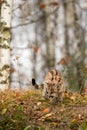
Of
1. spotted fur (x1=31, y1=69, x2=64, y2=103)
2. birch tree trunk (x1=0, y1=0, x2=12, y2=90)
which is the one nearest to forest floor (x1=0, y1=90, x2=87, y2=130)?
spotted fur (x1=31, y1=69, x2=64, y2=103)

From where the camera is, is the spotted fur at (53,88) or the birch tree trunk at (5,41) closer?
the spotted fur at (53,88)

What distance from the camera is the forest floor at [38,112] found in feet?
31.8

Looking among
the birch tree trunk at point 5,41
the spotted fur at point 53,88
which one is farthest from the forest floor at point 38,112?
the birch tree trunk at point 5,41

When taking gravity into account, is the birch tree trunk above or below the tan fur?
above

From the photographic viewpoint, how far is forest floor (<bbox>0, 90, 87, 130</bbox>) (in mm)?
9680

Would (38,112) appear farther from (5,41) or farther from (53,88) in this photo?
(5,41)

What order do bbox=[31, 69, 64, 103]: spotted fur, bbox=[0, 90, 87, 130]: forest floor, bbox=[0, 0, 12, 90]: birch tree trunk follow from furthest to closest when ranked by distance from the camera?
1. bbox=[0, 0, 12, 90]: birch tree trunk
2. bbox=[31, 69, 64, 103]: spotted fur
3. bbox=[0, 90, 87, 130]: forest floor

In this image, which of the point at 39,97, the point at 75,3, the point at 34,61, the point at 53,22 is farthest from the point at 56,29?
the point at 39,97

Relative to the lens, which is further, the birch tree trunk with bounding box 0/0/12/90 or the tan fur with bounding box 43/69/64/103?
the birch tree trunk with bounding box 0/0/12/90

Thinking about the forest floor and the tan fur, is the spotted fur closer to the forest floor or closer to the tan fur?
the tan fur

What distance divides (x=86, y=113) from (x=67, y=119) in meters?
0.57

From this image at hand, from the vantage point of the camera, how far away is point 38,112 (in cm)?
1048

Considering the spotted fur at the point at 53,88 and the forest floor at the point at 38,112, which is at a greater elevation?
the spotted fur at the point at 53,88

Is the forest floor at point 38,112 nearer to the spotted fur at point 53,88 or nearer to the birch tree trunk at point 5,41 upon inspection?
the spotted fur at point 53,88
